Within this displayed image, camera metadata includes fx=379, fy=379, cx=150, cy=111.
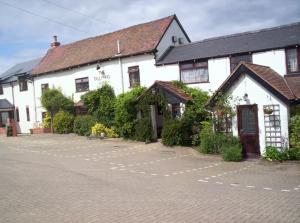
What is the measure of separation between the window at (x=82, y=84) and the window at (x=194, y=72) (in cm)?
946

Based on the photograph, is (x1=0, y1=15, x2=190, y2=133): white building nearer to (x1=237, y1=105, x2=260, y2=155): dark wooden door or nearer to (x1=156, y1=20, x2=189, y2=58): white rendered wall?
(x1=156, y1=20, x2=189, y2=58): white rendered wall

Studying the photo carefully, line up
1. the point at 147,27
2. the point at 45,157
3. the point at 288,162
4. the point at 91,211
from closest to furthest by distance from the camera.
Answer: the point at 91,211, the point at 288,162, the point at 45,157, the point at 147,27

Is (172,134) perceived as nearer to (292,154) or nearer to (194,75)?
(194,75)

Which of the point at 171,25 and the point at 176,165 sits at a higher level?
the point at 171,25

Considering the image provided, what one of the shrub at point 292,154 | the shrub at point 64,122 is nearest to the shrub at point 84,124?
the shrub at point 64,122

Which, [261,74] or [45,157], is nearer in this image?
[261,74]

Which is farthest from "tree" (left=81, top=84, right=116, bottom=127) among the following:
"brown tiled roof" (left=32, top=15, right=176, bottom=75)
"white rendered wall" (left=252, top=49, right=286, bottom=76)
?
"white rendered wall" (left=252, top=49, right=286, bottom=76)

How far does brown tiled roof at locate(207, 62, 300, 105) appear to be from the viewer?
16.7 meters

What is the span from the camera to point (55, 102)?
105 ft

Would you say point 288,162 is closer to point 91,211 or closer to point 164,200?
point 164,200

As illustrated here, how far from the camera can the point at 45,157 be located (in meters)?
19.1

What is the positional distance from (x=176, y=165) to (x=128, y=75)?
42.9ft

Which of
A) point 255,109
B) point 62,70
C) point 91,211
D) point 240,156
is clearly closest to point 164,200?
point 91,211

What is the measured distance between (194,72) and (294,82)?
669 cm
